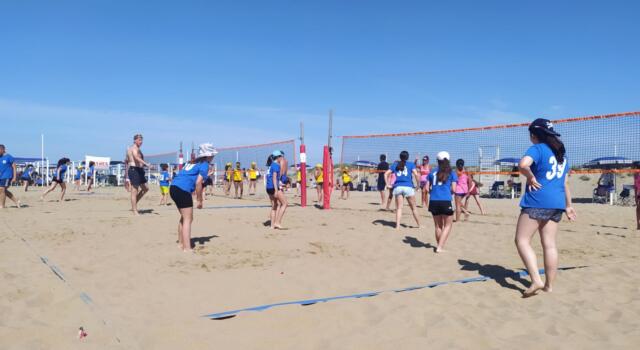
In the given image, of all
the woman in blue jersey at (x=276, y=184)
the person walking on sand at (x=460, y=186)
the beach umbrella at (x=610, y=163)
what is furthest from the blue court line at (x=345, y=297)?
the beach umbrella at (x=610, y=163)

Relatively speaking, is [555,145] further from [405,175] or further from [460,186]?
[460,186]

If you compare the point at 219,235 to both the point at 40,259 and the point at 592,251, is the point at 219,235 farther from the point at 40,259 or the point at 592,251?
the point at 592,251

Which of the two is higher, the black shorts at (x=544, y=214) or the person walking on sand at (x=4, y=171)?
the person walking on sand at (x=4, y=171)

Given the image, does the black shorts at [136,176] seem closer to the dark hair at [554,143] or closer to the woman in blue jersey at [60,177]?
the woman in blue jersey at [60,177]

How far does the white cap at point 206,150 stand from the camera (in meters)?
5.76

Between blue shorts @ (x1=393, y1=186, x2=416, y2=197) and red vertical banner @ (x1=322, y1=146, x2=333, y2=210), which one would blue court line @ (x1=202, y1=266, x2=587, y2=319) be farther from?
red vertical banner @ (x1=322, y1=146, x2=333, y2=210)

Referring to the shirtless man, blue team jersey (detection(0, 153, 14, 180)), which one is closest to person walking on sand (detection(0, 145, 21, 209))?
blue team jersey (detection(0, 153, 14, 180))

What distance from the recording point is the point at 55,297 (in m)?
3.52

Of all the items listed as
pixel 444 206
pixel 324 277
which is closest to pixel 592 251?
pixel 444 206

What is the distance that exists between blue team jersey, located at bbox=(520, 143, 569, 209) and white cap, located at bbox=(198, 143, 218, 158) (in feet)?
12.1

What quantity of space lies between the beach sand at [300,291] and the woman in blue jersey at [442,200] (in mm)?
275

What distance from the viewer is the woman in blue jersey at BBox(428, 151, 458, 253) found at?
5688 mm

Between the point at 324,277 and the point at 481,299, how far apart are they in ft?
4.69

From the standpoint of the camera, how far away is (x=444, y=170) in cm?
581
